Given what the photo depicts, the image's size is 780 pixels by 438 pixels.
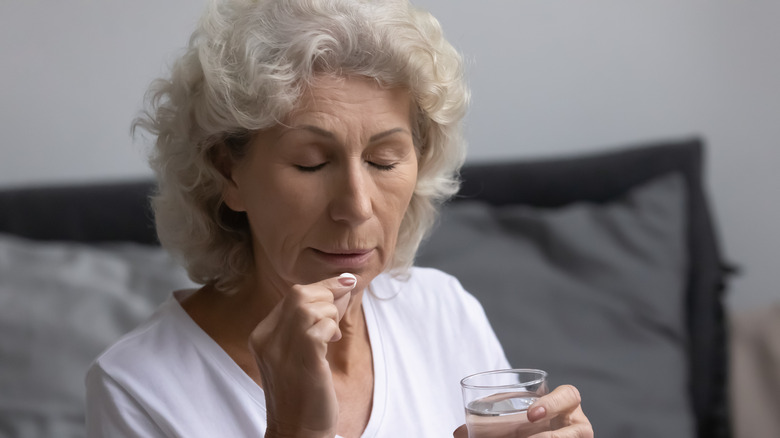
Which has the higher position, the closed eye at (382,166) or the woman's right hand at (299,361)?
the closed eye at (382,166)

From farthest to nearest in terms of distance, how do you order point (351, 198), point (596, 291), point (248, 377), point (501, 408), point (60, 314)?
point (596, 291), point (60, 314), point (248, 377), point (351, 198), point (501, 408)

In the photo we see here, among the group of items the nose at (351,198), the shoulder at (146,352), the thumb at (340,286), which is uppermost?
the nose at (351,198)

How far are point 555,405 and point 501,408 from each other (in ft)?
0.27

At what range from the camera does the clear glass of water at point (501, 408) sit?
93 centimetres

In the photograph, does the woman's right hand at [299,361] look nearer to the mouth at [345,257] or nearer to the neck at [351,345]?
the mouth at [345,257]

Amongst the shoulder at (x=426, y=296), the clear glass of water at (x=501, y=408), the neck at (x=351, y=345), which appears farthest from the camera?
the shoulder at (x=426, y=296)

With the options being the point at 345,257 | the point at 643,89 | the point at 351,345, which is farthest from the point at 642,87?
the point at 345,257

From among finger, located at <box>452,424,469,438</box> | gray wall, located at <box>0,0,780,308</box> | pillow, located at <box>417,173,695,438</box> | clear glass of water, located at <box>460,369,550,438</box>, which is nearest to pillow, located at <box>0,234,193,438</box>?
gray wall, located at <box>0,0,780,308</box>

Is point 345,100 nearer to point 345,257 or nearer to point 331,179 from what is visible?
point 331,179

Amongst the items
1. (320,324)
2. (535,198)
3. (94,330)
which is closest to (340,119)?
(320,324)

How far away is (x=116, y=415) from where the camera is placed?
1.22m

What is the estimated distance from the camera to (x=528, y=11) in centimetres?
244

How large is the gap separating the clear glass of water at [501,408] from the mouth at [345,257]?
1.03 ft

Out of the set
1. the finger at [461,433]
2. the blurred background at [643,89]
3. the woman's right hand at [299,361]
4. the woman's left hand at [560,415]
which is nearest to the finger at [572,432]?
the woman's left hand at [560,415]
